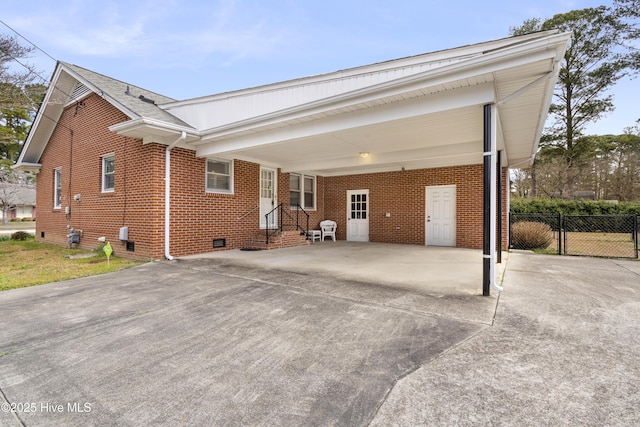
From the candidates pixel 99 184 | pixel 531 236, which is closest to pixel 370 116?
pixel 99 184

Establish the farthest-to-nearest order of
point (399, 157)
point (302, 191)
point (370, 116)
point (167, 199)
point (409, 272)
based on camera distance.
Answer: point (302, 191), point (399, 157), point (167, 199), point (409, 272), point (370, 116)

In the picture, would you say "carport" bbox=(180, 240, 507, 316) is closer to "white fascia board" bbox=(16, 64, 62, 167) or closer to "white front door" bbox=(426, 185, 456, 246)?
"white front door" bbox=(426, 185, 456, 246)

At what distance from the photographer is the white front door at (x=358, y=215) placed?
12.1m

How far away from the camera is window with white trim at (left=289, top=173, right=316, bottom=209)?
11.5 metres

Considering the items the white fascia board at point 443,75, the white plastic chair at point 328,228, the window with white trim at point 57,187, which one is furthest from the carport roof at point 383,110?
the window with white trim at point 57,187

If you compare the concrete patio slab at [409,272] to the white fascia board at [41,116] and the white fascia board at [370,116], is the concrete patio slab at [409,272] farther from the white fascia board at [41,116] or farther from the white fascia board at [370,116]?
the white fascia board at [41,116]

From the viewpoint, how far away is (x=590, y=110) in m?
17.5

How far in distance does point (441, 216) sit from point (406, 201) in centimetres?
134

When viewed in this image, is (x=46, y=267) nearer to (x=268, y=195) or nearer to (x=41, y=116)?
(x=268, y=195)

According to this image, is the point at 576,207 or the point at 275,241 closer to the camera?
the point at 275,241

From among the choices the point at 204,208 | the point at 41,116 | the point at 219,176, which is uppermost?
the point at 41,116

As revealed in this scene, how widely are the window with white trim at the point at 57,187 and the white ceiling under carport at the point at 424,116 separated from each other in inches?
255

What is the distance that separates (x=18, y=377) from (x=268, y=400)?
1.95 m

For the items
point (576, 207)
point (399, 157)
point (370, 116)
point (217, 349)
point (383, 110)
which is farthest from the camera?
point (576, 207)
